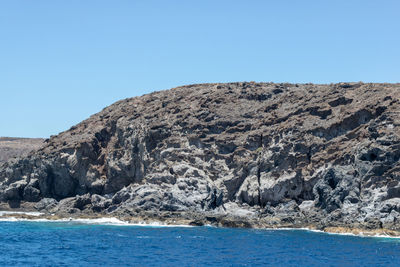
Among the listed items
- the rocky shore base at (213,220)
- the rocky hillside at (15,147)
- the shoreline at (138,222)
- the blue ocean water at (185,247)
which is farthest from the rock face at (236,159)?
the rocky hillside at (15,147)

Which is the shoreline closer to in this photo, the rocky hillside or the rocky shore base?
the rocky shore base

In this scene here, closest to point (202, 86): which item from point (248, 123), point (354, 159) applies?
point (248, 123)

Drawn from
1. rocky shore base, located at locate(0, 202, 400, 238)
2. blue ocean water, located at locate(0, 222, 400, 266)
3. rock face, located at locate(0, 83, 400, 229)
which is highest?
rock face, located at locate(0, 83, 400, 229)

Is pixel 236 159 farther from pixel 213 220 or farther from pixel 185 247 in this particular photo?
pixel 185 247

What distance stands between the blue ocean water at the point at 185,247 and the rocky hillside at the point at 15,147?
10530 centimetres

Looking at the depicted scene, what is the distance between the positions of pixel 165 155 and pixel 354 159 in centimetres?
3464

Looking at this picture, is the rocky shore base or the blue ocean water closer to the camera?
the blue ocean water

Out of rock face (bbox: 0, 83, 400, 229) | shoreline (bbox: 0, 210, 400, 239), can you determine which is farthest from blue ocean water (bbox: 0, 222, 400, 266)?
rock face (bbox: 0, 83, 400, 229)

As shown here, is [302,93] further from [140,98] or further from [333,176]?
[140,98]

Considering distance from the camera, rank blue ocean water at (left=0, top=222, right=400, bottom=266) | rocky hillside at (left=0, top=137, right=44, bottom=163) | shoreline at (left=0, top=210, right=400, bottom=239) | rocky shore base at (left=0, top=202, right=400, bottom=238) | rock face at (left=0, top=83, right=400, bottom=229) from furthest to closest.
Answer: rocky hillside at (left=0, top=137, right=44, bottom=163) → rock face at (left=0, top=83, right=400, bottom=229) → rocky shore base at (left=0, top=202, right=400, bottom=238) → shoreline at (left=0, top=210, right=400, bottom=239) → blue ocean water at (left=0, top=222, right=400, bottom=266)

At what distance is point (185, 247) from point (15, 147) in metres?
143

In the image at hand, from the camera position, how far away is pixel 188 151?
3688 inches

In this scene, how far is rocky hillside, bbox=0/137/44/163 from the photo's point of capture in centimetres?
16900

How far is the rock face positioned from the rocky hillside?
59767mm
